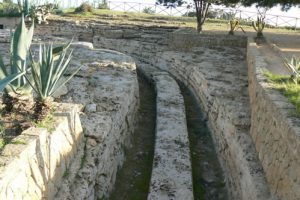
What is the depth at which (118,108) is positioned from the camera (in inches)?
311

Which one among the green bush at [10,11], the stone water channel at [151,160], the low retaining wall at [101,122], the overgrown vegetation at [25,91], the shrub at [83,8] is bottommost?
the stone water channel at [151,160]

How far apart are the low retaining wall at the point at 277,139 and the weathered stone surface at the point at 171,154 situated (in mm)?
1338

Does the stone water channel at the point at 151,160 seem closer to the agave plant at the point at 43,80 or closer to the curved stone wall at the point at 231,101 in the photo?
the curved stone wall at the point at 231,101

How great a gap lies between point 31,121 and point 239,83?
6017 millimetres

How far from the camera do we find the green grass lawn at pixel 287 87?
588 centimetres

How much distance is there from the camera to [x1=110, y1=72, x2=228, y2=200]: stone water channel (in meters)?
7.21

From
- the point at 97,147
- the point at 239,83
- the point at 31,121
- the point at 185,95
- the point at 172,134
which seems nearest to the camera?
the point at 31,121

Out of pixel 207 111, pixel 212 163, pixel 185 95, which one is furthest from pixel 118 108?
pixel 185 95

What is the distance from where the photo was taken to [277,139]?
543 cm

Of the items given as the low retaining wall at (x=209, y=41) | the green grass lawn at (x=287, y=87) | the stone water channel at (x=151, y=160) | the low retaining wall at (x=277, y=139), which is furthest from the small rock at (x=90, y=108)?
the low retaining wall at (x=209, y=41)

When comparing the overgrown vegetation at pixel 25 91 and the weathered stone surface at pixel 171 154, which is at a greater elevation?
the overgrown vegetation at pixel 25 91

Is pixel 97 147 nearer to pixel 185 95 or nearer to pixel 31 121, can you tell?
pixel 31 121

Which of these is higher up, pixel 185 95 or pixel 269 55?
pixel 269 55

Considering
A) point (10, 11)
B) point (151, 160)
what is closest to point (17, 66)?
point (151, 160)
